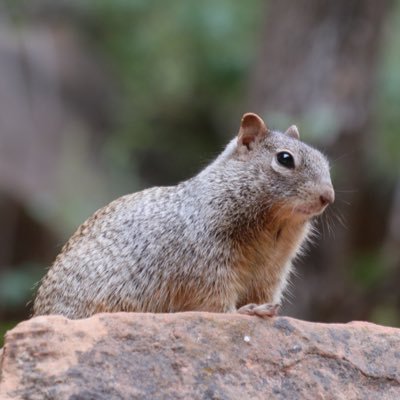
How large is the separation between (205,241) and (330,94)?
17.2 feet

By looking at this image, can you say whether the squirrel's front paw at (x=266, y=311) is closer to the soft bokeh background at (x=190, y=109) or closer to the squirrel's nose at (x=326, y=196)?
the squirrel's nose at (x=326, y=196)

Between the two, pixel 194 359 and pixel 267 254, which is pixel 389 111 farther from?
pixel 194 359

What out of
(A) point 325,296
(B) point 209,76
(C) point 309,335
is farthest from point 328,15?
(C) point 309,335

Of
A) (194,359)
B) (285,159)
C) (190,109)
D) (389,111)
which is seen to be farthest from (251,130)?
(190,109)

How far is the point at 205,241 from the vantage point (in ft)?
16.8

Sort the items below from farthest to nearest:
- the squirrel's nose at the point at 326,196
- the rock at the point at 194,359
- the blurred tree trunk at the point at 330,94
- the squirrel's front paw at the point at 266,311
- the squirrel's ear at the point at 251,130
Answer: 1. the blurred tree trunk at the point at 330,94
2. the squirrel's ear at the point at 251,130
3. the squirrel's nose at the point at 326,196
4. the squirrel's front paw at the point at 266,311
5. the rock at the point at 194,359

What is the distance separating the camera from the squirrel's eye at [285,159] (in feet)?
17.2

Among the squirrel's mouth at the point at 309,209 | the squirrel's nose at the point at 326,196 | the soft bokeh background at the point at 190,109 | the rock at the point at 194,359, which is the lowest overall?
the soft bokeh background at the point at 190,109

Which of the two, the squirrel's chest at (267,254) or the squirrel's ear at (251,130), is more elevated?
the squirrel's ear at (251,130)

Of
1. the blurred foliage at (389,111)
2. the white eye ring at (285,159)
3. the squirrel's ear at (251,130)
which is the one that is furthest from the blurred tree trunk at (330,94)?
the white eye ring at (285,159)

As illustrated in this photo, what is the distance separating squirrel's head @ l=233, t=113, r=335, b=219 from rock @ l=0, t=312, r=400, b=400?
2.30 ft

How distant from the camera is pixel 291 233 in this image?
5.26 metres

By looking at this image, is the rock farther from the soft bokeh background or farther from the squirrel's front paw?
the soft bokeh background

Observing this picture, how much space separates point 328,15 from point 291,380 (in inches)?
258
